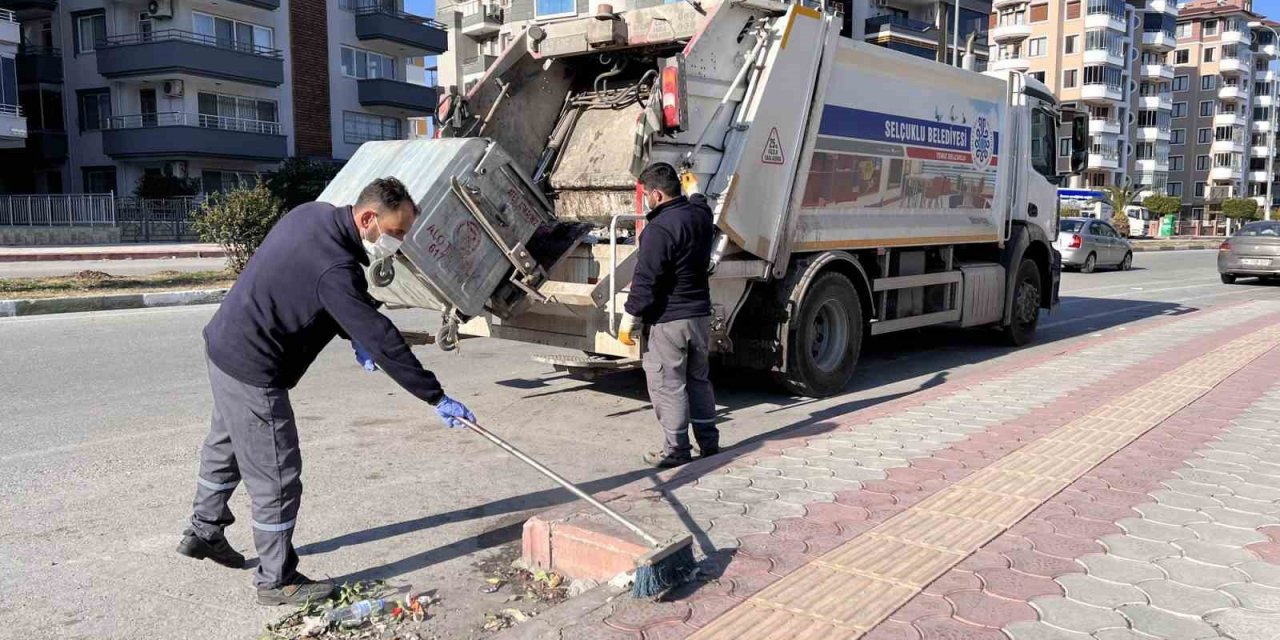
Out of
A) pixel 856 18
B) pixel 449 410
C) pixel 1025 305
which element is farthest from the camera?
pixel 856 18

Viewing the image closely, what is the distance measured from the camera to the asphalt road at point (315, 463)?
3.67 meters

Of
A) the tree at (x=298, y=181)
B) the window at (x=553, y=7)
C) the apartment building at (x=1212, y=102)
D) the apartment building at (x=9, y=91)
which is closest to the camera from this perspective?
the apartment building at (x=9, y=91)

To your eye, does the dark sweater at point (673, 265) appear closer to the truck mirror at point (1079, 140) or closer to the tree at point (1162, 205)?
the truck mirror at point (1079, 140)

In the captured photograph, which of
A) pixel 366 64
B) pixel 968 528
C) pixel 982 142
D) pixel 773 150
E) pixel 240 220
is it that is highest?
pixel 366 64

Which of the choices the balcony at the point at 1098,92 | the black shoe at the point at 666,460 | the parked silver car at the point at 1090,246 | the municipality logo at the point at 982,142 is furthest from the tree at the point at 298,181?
the balcony at the point at 1098,92

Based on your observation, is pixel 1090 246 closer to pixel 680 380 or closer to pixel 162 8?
pixel 680 380

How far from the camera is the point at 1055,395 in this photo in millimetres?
7090

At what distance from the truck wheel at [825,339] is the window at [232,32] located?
34.3 metres

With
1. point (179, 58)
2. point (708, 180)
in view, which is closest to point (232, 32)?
point (179, 58)

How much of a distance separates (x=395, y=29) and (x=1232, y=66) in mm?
84752

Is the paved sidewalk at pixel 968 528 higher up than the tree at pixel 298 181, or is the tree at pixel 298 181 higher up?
the tree at pixel 298 181

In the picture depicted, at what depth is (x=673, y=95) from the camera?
6.11 metres

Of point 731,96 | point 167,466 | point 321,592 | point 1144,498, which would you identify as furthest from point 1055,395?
point 167,466

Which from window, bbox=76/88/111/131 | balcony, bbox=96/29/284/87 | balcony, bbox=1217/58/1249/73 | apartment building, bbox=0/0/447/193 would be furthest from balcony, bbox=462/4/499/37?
balcony, bbox=1217/58/1249/73
